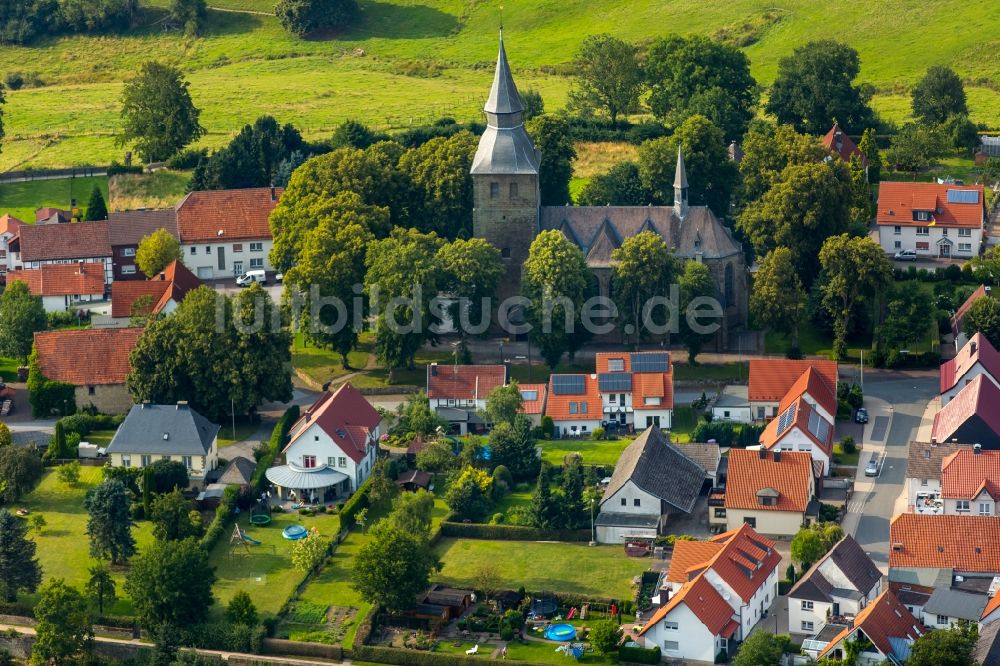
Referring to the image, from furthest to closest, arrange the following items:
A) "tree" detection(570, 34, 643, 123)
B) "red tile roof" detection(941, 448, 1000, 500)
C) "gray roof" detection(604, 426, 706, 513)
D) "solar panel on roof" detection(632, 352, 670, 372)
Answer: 1. "tree" detection(570, 34, 643, 123)
2. "solar panel on roof" detection(632, 352, 670, 372)
3. "gray roof" detection(604, 426, 706, 513)
4. "red tile roof" detection(941, 448, 1000, 500)

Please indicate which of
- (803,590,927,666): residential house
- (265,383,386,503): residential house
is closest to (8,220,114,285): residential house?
(265,383,386,503): residential house

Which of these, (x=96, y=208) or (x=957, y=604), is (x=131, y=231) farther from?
Answer: (x=957, y=604)

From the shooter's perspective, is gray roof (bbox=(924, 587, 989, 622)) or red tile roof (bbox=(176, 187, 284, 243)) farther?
red tile roof (bbox=(176, 187, 284, 243))

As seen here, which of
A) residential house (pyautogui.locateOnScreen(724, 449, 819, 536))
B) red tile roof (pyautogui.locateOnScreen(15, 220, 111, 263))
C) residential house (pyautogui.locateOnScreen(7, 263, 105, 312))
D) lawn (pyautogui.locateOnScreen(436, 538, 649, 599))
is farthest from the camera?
red tile roof (pyautogui.locateOnScreen(15, 220, 111, 263))

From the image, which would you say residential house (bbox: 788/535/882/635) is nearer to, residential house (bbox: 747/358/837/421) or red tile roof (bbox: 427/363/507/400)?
residential house (bbox: 747/358/837/421)

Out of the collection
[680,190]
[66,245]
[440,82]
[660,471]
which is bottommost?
[660,471]

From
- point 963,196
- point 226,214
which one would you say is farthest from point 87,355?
point 963,196

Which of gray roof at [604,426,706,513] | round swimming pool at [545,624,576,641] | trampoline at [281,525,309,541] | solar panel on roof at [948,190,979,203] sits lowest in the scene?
round swimming pool at [545,624,576,641]
